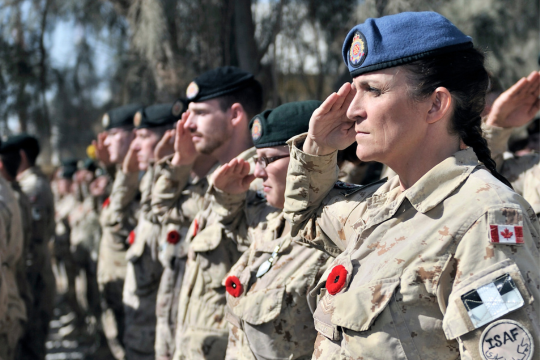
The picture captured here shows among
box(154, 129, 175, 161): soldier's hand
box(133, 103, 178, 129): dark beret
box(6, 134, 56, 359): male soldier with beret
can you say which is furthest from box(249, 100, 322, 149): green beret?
box(6, 134, 56, 359): male soldier with beret

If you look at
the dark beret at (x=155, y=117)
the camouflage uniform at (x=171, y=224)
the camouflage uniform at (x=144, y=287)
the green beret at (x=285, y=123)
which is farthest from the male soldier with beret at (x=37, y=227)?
the green beret at (x=285, y=123)

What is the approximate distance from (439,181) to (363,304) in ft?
1.30

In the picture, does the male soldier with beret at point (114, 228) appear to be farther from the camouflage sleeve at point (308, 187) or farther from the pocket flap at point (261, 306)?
the camouflage sleeve at point (308, 187)

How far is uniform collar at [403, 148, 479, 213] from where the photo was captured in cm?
146

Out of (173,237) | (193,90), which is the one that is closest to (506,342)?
(193,90)

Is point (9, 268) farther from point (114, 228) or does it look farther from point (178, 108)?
point (178, 108)

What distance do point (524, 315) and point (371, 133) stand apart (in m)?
0.64

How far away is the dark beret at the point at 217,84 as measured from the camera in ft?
11.5

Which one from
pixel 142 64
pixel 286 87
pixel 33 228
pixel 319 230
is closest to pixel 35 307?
pixel 33 228

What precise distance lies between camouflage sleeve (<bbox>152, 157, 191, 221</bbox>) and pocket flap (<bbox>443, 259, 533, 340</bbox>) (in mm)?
2701

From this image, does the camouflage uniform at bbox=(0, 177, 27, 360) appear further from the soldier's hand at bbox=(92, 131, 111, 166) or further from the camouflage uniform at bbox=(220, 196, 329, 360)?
A: the camouflage uniform at bbox=(220, 196, 329, 360)

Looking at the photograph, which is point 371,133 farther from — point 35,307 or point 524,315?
point 35,307

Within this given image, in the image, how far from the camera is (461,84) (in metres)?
1.53

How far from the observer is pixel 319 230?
2.08 metres
